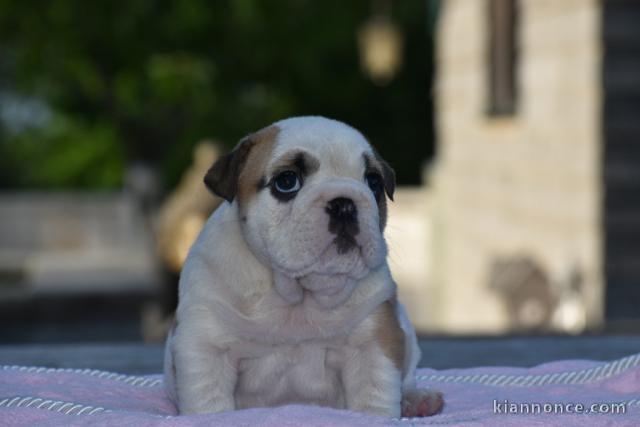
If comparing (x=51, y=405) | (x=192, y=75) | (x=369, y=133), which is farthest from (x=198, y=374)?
(x=369, y=133)

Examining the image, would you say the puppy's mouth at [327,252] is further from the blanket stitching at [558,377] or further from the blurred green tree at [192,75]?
the blurred green tree at [192,75]

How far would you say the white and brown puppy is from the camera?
3.17 m

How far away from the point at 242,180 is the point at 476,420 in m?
0.93

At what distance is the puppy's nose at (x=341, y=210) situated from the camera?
315cm

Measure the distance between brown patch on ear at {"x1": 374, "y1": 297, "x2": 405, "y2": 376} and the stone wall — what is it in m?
4.63

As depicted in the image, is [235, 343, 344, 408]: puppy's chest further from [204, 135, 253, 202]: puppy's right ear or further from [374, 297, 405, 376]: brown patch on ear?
[204, 135, 253, 202]: puppy's right ear

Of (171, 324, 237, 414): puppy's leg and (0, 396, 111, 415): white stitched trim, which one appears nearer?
(171, 324, 237, 414): puppy's leg

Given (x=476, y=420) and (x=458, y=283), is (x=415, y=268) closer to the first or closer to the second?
(x=458, y=283)

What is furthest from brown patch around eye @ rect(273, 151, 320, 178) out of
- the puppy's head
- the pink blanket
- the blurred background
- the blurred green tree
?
the blurred green tree

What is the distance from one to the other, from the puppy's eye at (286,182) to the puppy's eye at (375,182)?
0.21 meters

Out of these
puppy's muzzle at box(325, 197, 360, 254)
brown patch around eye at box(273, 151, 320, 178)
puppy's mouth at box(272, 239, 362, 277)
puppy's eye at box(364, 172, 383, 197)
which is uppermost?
brown patch around eye at box(273, 151, 320, 178)

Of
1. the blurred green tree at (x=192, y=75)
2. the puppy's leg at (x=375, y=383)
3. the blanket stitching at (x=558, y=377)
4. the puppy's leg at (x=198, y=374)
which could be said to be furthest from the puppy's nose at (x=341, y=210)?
the blurred green tree at (x=192, y=75)

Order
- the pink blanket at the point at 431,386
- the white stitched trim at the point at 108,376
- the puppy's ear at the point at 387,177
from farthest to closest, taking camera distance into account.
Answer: the white stitched trim at the point at 108,376
the puppy's ear at the point at 387,177
the pink blanket at the point at 431,386

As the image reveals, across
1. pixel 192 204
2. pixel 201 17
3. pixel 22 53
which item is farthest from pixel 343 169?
pixel 22 53
